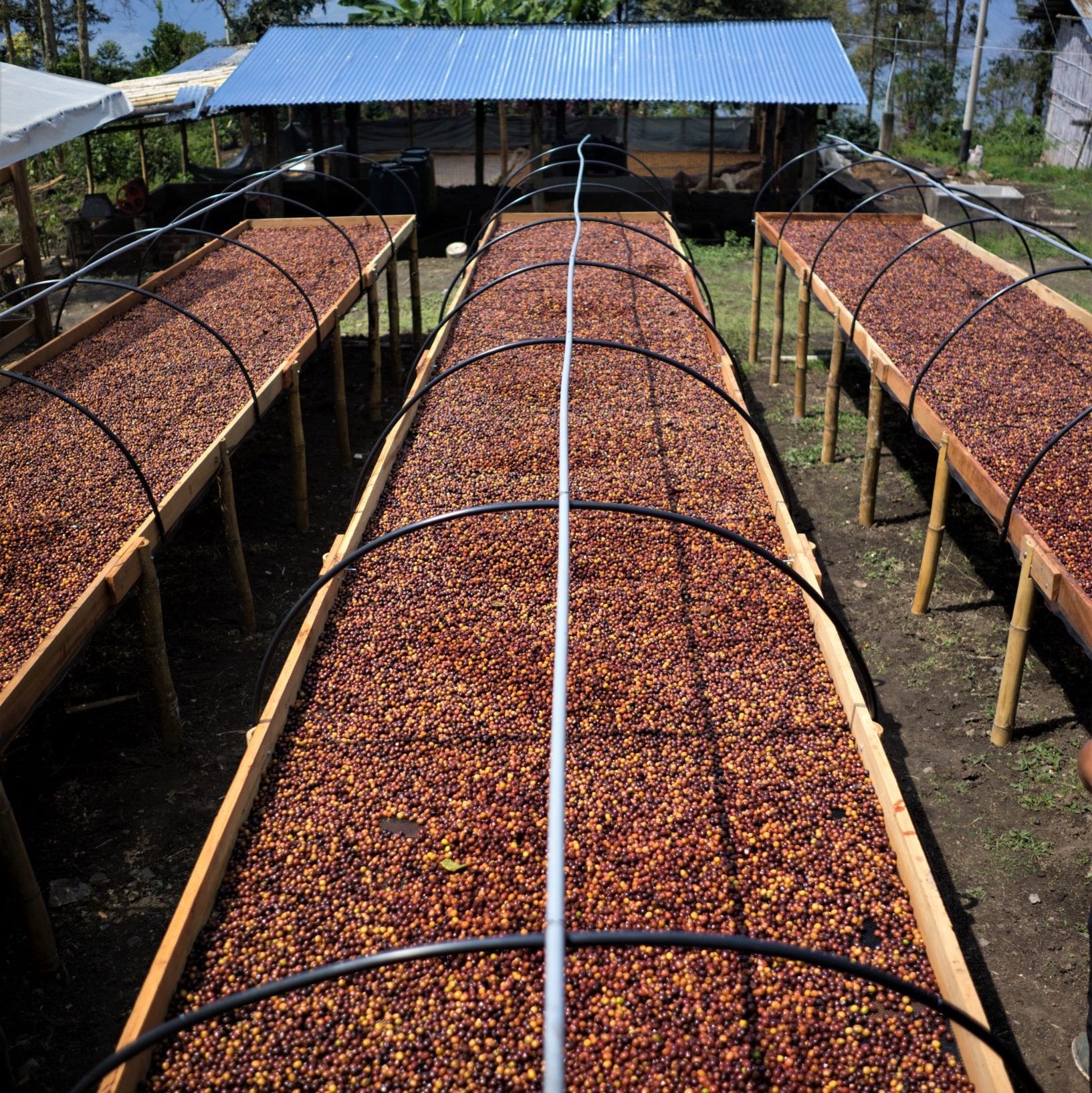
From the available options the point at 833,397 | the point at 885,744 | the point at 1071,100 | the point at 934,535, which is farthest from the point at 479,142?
the point at 885,744

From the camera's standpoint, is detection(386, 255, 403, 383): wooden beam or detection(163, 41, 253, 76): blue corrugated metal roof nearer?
detection(386, 255, 403, 383): wooden beam

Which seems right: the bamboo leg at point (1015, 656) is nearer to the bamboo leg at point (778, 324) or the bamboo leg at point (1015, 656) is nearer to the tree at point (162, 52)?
the bamboo leg at point (778, 324)

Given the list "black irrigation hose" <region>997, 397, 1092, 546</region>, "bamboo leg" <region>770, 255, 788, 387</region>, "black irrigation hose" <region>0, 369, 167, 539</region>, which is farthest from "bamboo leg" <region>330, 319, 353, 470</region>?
"black irrigation hose" <region>997, 397, 1092, 546</region>

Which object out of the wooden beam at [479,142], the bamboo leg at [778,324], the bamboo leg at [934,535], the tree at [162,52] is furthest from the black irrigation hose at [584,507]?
the tree at [162,52]

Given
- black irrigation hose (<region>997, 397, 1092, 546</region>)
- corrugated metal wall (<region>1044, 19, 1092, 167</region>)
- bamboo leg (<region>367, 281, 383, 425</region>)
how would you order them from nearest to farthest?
black irrigation hose (<region>997, 397, 1092, 546</region>) < bamboo leg (<region>367, 281, 383, 425</region>) < corrugated metal wall (<region>1044, 19, 1092, 167</region>)

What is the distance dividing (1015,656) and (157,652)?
4.22m

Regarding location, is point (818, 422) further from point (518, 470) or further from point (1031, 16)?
point (1031, 16)

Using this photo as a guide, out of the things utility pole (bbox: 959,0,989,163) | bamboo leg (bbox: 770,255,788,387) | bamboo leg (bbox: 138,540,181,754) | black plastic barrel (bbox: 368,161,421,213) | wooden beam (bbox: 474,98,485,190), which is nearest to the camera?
bamboo leg (bbox: 138,540,181,754)

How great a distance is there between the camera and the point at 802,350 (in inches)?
354

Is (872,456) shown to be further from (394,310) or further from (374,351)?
(394,310)

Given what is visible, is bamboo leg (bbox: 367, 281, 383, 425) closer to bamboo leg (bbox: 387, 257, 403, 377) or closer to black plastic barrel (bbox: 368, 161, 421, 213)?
bamboo leg (bbox: 387, 257, 403, 377)

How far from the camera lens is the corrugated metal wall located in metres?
21.4

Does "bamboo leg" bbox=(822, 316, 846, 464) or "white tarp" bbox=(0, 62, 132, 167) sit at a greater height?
"white tarp" bbox=(0, 62, 132, 167)

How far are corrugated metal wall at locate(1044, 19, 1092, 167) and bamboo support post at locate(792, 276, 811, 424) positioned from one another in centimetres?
1600
